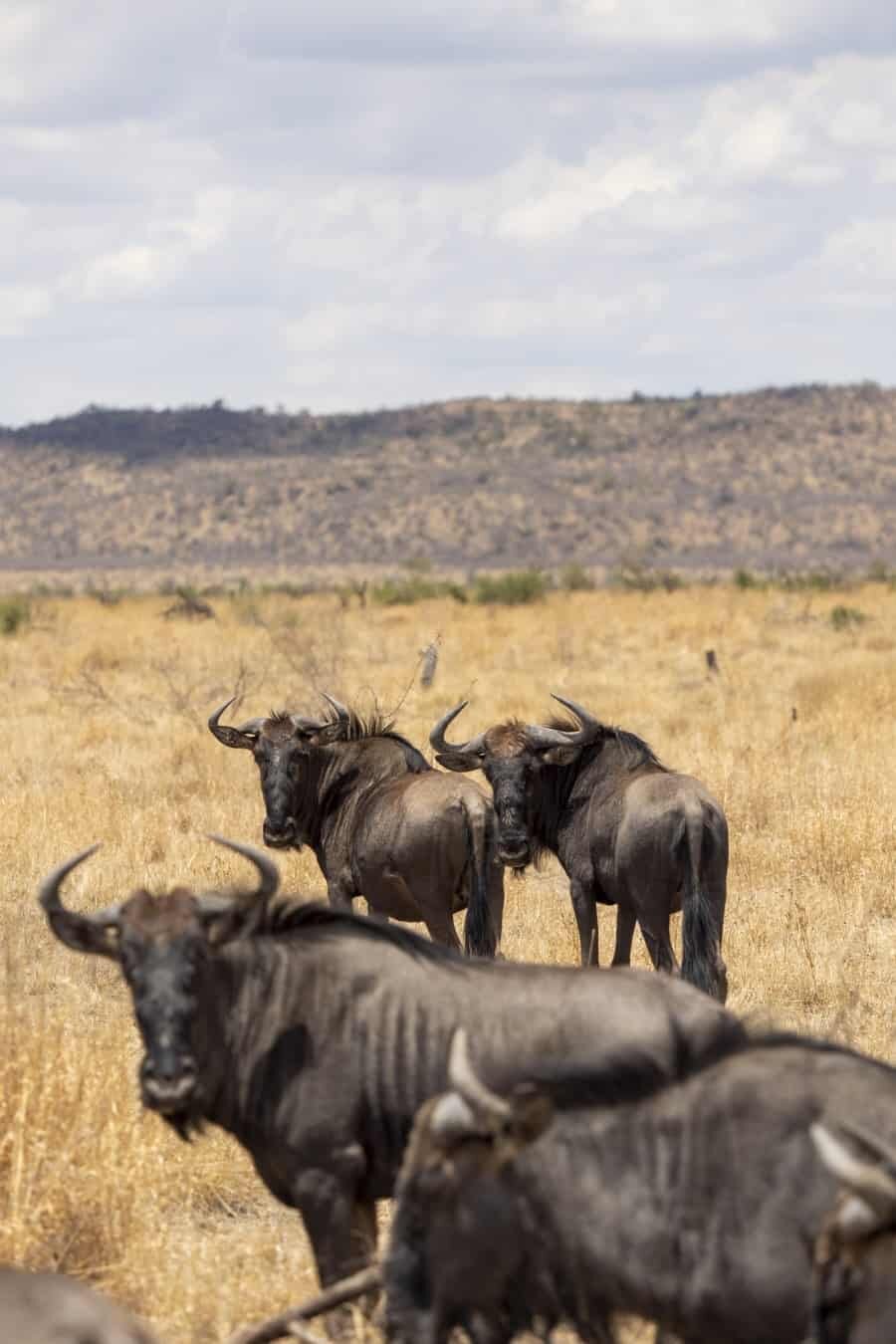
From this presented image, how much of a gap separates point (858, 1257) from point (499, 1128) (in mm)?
840

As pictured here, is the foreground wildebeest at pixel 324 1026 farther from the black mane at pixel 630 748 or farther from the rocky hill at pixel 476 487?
the rocky hill at pixel 476 487

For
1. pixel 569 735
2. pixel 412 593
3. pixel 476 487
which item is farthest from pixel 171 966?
pixel 476 487

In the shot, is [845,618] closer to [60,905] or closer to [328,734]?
[328,734]

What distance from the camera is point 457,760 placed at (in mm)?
9719

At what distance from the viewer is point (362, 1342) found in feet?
16.3

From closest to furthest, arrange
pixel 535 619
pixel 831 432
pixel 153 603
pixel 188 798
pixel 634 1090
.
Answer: pixel 634 1090 < pixel 188 798 < pixel 535 619 < pixel 153 603 < pixel 831 432

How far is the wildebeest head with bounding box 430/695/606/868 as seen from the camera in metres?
9.28

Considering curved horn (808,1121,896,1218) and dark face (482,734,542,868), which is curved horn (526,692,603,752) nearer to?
dark face (482,734,542,868)

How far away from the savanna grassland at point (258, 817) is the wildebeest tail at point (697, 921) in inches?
15.5

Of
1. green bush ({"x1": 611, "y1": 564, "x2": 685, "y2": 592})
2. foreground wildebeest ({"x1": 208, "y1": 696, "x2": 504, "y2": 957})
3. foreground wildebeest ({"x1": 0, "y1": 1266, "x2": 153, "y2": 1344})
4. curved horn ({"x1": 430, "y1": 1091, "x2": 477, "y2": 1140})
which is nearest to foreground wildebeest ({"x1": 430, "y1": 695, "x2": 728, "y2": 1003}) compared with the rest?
foreground wildebeest ({"x1": 208, "y1": 696, "x2": 504, "y2": 957})

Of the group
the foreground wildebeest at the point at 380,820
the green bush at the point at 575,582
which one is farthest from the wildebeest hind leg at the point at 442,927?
the green bush at the point at 575,582

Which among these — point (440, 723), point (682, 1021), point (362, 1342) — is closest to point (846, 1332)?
A: point (682, 1021)

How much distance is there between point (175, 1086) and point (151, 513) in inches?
3647

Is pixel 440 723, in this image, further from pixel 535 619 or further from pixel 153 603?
pixel 153 603
